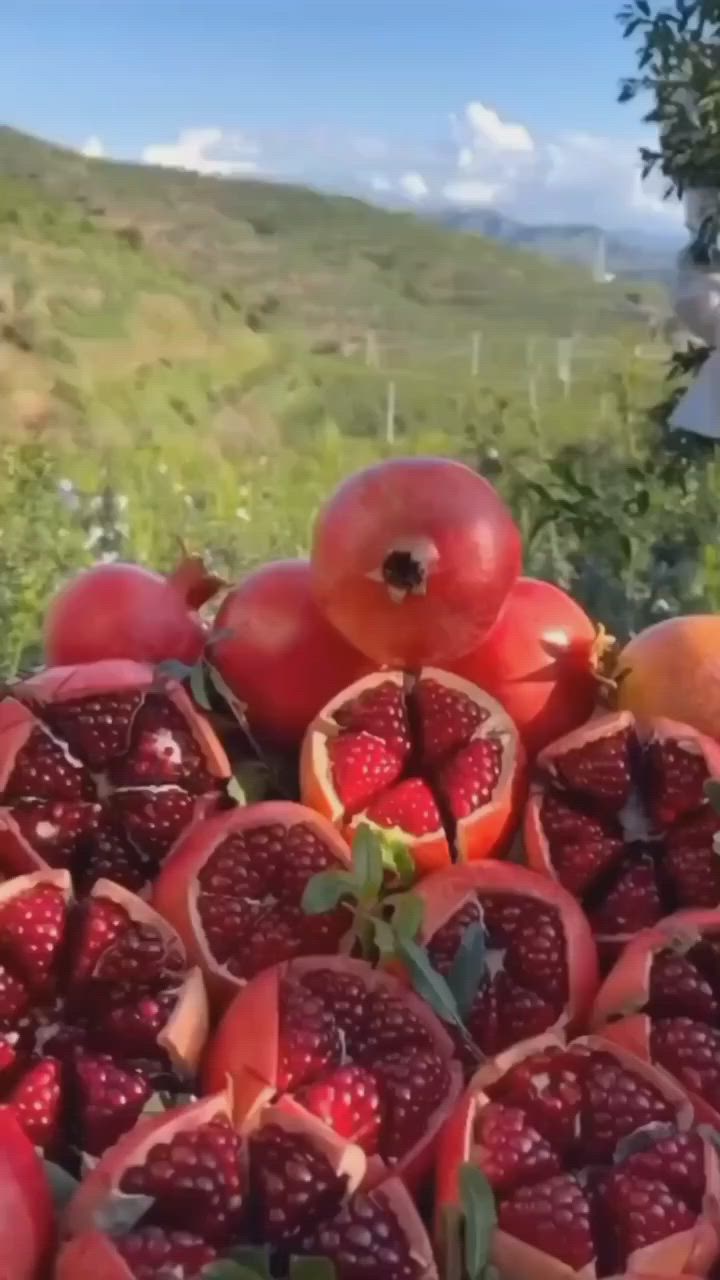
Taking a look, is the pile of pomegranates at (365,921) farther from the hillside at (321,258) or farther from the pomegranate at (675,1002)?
the hillside at (321,258)

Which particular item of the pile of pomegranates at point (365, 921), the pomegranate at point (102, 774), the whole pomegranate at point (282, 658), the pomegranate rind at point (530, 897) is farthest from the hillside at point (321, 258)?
the pomegranate rind at point (530, 897)

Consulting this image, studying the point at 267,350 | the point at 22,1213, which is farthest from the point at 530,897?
the point at 267,350

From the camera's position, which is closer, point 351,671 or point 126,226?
point 351,671

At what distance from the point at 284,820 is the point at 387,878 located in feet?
0.23

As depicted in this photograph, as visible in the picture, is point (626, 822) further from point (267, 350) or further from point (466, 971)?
point (267, 350)

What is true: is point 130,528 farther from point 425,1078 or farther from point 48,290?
point 425,1078

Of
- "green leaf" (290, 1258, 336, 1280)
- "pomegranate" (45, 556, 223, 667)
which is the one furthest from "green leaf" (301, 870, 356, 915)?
"pomegranate" (45, 556, 223, 667)

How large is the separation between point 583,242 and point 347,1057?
2.48 meters

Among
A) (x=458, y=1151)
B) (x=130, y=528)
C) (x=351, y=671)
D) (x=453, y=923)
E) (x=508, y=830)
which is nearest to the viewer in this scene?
(x=458, y=1151)

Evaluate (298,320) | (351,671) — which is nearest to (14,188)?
(298,320)

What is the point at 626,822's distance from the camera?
981 millimetres

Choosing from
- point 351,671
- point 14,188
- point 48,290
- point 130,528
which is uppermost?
point 14,188

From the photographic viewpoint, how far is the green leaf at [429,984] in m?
0.79

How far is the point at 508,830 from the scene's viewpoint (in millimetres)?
997
